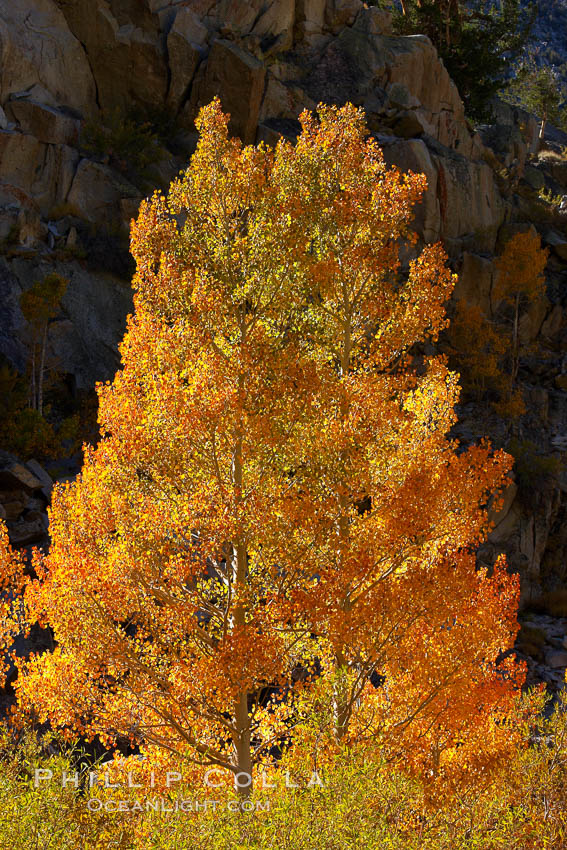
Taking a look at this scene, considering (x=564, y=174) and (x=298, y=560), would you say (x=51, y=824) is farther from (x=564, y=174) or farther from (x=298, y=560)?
(x=564, y=174)

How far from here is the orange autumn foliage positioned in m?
9.11

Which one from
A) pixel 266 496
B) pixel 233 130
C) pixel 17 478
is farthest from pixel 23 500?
pixel 233 130

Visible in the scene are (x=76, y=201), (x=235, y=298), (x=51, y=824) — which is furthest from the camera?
(x=76, y=201)

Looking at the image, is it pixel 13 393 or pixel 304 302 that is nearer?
pixel 304 302

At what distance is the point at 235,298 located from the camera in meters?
10.2

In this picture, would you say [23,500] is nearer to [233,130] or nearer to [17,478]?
[17,478]

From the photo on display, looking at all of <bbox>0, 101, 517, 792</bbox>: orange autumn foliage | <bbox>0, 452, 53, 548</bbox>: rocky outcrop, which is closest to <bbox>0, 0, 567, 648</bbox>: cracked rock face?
<bbox>0, 452, 53, 548</bbox>: rocky outcrop

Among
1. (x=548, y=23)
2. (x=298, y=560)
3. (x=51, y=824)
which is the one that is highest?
(x=548, y=23)

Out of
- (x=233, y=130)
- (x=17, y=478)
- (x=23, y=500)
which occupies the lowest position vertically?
(x=23, y=500)

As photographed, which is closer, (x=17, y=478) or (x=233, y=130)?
(x=17, y=478)

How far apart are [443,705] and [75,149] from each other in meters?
26.6

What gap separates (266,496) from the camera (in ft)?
30.9

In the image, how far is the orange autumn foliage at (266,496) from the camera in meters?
9.11

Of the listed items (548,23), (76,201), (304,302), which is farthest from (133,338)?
(548,23)
